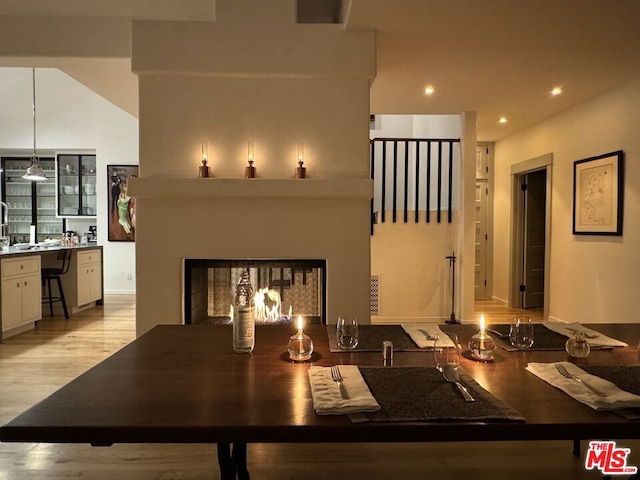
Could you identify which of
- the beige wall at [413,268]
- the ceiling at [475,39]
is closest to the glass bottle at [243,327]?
the ceiling at [475,39]

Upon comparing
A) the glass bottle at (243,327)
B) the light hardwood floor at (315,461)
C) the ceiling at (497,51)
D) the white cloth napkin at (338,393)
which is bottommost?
the light hardwood floor at (315,461)

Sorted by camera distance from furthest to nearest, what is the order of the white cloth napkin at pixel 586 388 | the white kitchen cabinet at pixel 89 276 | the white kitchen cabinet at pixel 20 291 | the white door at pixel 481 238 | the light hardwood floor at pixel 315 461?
1. the white door at pixel 481 238
2. the white kitchen cabinet at pixel 89 276
3. the white kitchen cabinet at pixel 20 291
4. the light hardwood floor at pixel 315 461
5. the white cloth napkin at pixel 586 388

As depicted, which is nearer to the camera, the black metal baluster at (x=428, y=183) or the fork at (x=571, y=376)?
the fork at (x=571, y=376)

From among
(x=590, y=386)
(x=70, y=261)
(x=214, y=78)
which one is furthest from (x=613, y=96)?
(x=70, y=261)

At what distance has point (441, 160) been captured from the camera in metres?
5.27

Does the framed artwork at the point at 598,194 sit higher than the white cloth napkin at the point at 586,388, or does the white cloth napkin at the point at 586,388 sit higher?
the framed artwork at the point at 598,194

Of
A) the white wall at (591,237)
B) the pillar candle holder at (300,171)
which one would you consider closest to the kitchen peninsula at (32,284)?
the pillar candle holder at (300,171)

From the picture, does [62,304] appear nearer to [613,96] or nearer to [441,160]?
[441,160]

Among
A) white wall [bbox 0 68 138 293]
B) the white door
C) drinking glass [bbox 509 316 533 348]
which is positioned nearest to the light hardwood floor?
drinking glass [bbox 509 316 533 348]

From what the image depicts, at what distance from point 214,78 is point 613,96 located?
3650 millimetres

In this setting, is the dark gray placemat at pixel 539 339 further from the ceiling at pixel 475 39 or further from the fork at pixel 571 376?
the ceiling at pixel 475 39

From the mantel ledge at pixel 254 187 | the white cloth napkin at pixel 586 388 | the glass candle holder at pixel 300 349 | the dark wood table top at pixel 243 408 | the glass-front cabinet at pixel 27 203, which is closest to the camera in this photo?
the dark wood table top at pixel 243 408

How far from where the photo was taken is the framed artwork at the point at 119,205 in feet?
23.3

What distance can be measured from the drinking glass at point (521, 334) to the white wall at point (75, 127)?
672 centimetres
